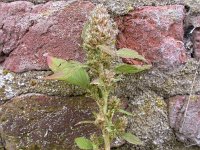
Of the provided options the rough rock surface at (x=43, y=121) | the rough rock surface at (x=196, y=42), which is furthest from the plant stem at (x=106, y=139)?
the rough rock surface at (x=196, y=42)

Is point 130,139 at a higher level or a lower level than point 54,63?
lower

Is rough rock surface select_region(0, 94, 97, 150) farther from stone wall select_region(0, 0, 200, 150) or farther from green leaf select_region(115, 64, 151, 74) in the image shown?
green leaf select_region(115, 64, 151, 74)

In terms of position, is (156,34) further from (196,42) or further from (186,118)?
(186,118)

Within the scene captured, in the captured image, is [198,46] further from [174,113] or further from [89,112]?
[89,112]

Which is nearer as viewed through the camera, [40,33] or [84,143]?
[84,143]

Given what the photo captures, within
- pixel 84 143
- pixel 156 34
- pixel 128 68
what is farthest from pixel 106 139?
pixel 156 34

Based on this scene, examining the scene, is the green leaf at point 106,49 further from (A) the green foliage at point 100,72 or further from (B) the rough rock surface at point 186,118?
(B) the rough rock surface at point 186,118

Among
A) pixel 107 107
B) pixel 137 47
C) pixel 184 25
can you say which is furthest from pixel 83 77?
pixel 184 25
